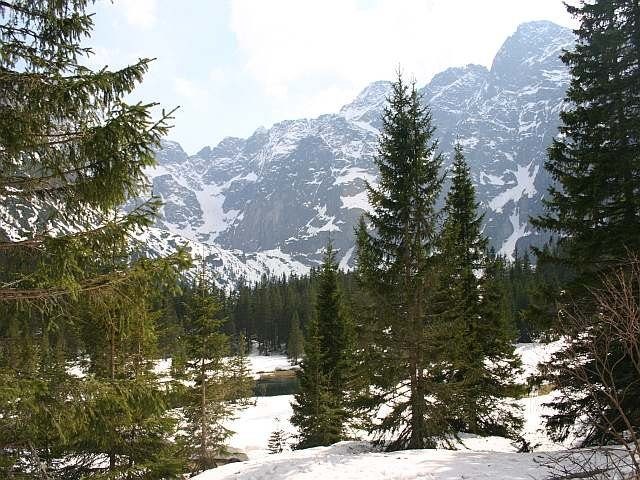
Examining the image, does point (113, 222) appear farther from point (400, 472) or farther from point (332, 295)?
point (332, 295)

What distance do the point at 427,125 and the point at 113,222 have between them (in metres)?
11.3

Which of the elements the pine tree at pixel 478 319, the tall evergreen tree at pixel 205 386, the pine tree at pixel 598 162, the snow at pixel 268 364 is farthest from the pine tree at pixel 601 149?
the snow at pixel 268 364

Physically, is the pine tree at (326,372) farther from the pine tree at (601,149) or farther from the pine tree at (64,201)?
the pine tree at (64,201)

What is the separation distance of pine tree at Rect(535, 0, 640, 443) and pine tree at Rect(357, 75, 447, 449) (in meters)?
3.26

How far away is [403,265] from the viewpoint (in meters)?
13.4

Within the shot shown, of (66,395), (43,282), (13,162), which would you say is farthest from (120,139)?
(66,395)

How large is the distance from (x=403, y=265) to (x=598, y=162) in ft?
18.7

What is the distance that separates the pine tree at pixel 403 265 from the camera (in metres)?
12.7

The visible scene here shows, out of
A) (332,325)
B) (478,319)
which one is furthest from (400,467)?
(332,325)

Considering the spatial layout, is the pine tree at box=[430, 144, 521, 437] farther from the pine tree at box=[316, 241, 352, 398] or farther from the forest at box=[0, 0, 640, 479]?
the pine tree at box=[316, 241, 352, 398]

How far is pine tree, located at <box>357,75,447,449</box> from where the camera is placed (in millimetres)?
12688

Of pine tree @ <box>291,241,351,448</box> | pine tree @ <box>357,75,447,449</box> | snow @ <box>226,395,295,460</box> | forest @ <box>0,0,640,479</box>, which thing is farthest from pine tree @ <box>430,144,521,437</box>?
snow @ <box>226,395,295,460</box>

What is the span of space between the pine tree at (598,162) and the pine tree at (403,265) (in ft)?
10.7

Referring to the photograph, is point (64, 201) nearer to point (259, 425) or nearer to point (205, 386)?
point (205, 386)
